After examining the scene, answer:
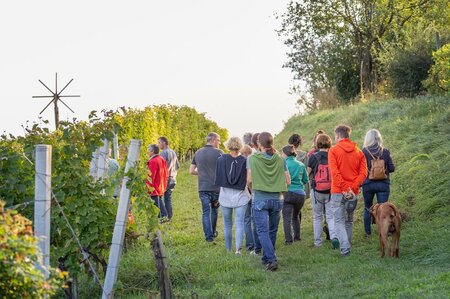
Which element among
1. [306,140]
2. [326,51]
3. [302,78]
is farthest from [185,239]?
[302,78]

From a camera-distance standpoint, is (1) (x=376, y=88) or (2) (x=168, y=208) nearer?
(2) (x=168, y=208)

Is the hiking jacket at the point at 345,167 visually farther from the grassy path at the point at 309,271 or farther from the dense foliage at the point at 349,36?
the dense foliage at the point at 349,36

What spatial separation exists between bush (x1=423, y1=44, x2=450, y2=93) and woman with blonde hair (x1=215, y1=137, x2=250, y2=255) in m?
11.1

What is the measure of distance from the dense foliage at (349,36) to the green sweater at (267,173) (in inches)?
1001

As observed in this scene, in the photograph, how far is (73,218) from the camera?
10.5 metres

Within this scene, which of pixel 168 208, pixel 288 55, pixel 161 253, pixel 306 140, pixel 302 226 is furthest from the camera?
pixel 288 55

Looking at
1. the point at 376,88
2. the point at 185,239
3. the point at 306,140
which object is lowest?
the point at 185,239

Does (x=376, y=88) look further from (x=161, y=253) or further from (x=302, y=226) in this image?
(x=161, y=253)

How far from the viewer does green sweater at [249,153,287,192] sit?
518 inches

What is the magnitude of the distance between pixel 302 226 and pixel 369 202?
9.31ft

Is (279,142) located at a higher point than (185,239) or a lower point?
higher

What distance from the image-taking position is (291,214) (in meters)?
15.7

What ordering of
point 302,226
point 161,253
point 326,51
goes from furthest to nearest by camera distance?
point 326,51 → point 302,226 → point 161,253

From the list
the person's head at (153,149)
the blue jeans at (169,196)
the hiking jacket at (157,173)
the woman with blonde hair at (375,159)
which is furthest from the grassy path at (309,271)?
the blue jeans at (169,196)
